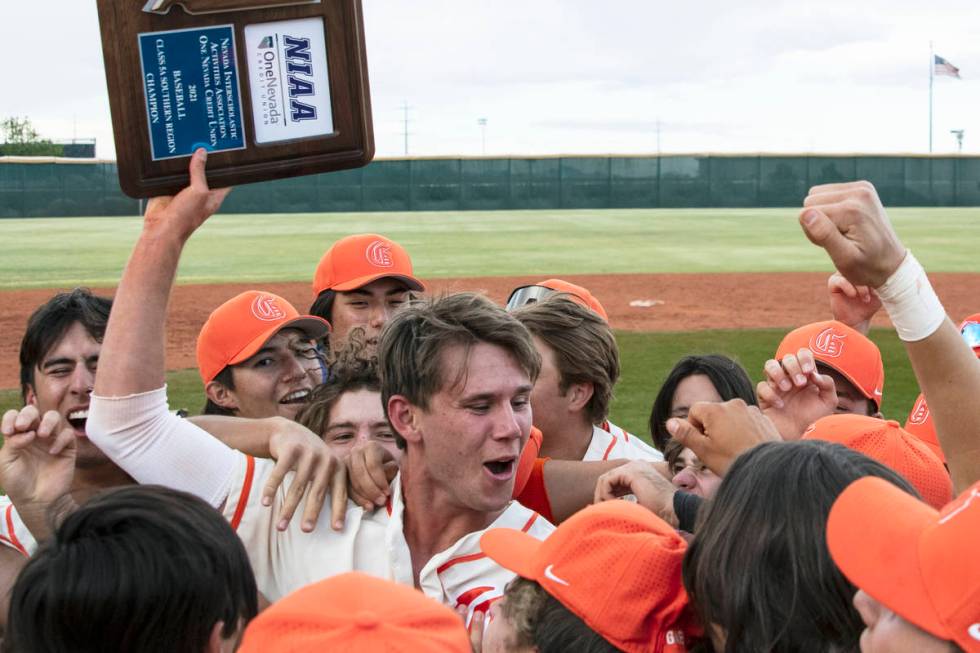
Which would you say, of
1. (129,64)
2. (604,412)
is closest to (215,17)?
(129,64)

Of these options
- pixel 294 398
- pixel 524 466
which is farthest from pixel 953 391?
pixel 294 398

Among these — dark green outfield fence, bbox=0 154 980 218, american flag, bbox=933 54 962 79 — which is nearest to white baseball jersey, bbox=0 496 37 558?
dark green outfield fence, bbox=0 154 980 218

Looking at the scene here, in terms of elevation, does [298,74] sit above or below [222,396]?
above

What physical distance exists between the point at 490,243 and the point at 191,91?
92.6 feet

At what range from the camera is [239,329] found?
4148mm

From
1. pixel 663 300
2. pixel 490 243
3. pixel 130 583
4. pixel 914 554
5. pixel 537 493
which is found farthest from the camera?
pixel 490 243

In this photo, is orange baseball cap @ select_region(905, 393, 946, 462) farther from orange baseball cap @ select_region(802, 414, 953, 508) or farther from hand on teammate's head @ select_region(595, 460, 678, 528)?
hand on teammate's head @ select_region(595, 460, 678, 528)

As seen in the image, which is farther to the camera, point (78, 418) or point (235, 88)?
point (78, 418)

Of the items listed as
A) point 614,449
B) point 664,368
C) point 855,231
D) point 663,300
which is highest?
point 855,231

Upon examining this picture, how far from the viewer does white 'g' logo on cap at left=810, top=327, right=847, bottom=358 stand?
3701 millimetres

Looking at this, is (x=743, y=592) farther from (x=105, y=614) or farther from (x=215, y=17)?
(x=215, y=17)

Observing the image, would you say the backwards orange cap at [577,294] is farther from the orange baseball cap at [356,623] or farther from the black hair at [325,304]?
the orange baseball cap at [356,623]

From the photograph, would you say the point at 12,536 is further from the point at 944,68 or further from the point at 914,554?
the point at 944,68

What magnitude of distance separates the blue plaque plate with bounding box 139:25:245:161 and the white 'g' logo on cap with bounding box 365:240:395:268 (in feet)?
7.95
